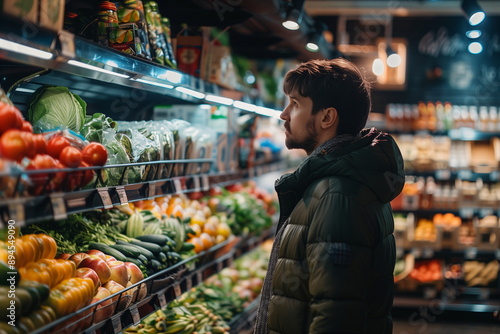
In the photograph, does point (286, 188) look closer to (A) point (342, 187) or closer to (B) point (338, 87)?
(A) point (342, 187)

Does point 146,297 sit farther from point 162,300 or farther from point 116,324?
point 116,324

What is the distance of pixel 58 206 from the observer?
154 cm

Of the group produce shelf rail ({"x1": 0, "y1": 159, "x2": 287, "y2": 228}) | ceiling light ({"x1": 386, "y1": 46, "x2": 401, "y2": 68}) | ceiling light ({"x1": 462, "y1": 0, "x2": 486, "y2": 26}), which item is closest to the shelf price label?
produce shelf rail ({"x1": 0, "y1": 159, "x2": 287, "y2": 228})

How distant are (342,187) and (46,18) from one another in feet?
3.29

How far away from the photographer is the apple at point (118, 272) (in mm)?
2129

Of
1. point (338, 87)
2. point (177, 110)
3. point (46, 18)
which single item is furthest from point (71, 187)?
point (177, 110)

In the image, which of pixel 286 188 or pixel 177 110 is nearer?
pixel 286 188

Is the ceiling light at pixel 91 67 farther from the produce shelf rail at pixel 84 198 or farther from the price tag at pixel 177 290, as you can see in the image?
the price tag at pixel 177 290

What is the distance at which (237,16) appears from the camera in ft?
10.4

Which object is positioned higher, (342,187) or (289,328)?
(342,187)

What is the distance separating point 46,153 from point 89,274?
1.58ft

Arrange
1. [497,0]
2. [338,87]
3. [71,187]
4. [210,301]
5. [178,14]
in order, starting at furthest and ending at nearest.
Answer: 1. [497,0]
2. [210,301]
3. [178,14]
4. [338,87]
5. [71,187]

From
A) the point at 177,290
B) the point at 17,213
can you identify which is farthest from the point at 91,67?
the point at 177,290

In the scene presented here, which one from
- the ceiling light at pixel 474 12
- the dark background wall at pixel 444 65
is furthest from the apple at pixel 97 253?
the dark background wall at pixel 444 65
